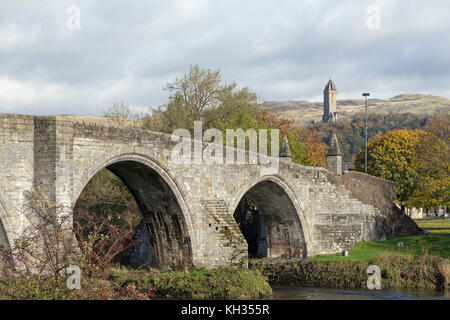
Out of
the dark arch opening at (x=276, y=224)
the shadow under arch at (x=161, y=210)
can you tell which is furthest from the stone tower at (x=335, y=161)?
the shadow under arch at (x=161, y=210)

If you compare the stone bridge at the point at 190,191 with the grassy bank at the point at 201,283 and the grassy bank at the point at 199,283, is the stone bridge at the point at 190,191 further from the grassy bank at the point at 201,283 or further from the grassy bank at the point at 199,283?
the grassy bank at the point at 201,283

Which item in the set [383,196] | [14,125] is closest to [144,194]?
[14,125]

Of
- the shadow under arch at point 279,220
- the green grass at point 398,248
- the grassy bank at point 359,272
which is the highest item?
the shadow under arch at point 279,220

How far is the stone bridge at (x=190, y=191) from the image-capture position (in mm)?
16891

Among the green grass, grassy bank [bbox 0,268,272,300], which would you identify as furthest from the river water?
the green grass

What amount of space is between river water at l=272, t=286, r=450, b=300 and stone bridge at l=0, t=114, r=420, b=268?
6.90 ft

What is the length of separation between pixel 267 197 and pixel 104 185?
27.5ft

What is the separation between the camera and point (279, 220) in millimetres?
29203

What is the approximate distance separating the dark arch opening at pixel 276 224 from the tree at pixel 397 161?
1613 centimetres

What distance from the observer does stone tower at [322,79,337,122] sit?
157 meters

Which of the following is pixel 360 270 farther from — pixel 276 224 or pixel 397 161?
pixel 397 161

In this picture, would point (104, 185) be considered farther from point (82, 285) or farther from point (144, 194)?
point (82, 285)

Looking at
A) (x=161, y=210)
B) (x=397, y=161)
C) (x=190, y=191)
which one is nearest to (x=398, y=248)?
(x=190, y=191)
